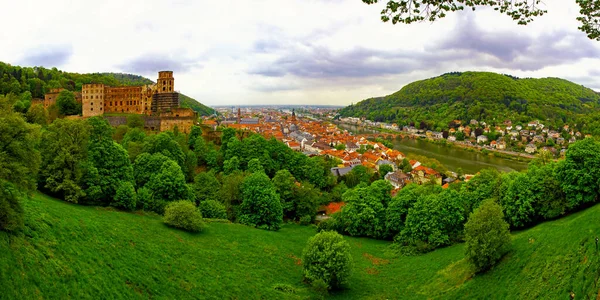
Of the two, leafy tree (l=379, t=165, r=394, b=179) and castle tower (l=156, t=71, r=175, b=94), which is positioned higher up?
castle tower (l=156, t=71, r=175, b=94)

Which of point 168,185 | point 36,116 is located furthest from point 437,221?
point 36,116

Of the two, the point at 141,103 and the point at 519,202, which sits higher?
the point at 141,103

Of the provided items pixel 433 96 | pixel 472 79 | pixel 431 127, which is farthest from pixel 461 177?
pixel 472 79

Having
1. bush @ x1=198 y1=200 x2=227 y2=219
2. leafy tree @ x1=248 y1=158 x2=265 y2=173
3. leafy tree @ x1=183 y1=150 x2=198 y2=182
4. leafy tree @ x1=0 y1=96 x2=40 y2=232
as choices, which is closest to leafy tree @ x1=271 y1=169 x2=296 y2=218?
leafy tree @ x1=248 y1=158 x2=265 y2=173

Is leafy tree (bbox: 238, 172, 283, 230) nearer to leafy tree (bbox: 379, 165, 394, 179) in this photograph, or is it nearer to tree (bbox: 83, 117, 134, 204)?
tree (bbox: 83, 117, 134, 204)

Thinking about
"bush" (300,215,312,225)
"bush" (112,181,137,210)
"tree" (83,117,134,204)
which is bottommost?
"bush" (300,215,312,225)

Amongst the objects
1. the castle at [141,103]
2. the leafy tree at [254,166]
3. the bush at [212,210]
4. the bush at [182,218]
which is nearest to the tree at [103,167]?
the bush at [182,218]

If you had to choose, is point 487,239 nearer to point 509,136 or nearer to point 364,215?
point 364,215
